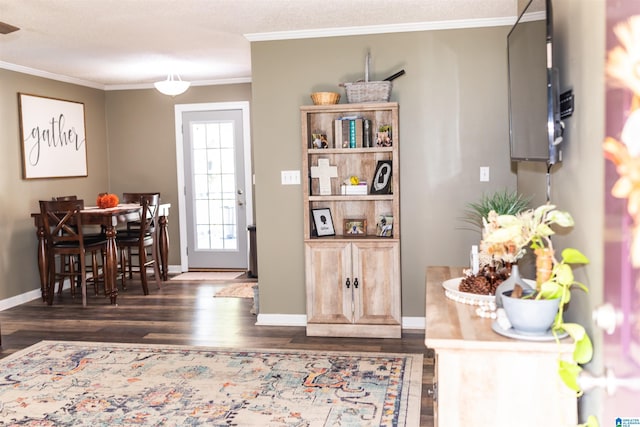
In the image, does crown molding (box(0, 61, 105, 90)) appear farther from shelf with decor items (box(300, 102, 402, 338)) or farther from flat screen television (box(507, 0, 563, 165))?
flat screen television (box(507, 0, 563, 165))

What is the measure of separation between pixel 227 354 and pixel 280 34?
234 centimetres

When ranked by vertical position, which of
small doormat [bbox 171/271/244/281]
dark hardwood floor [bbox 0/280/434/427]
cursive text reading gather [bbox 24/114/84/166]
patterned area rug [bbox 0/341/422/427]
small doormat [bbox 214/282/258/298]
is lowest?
A: patterned area rug [bbox 0/341/422/427]

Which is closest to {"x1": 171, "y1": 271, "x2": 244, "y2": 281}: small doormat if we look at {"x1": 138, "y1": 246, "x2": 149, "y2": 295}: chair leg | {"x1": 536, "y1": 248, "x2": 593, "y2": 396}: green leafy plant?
{"x1": 138, "y1": 246, "x2": 149, "y2": 295}: chair leg

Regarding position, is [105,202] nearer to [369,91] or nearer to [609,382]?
[369,91]

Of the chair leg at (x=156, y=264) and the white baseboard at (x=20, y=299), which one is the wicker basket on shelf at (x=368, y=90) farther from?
the white baseboard at (x=20, y=299)

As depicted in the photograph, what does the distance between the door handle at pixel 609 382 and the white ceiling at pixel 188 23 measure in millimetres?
2994

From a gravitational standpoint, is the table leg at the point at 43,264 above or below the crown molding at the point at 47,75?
below

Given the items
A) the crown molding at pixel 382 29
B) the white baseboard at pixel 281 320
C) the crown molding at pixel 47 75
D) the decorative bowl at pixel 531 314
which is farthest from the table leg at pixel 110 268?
the decorative bowl at pixel 531 314

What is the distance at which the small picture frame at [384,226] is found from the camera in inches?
174

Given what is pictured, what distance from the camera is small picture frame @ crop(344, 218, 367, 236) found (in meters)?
4.56

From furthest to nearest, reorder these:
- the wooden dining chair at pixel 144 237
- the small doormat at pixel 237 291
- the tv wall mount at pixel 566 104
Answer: the wooden dining chair at pixel 144 237, the small doormat at pixel 237 291, the tv wall mount at pixel 566 104

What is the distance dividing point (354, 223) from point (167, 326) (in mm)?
1676

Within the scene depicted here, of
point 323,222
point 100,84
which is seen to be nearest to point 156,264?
point 100,84

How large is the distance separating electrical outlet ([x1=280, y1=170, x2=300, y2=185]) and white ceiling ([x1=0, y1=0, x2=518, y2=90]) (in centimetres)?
101
